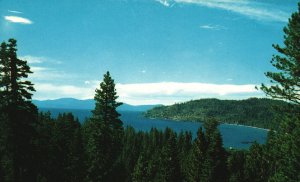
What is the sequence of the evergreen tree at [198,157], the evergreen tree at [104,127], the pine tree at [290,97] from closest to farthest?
the pine tree at [290,97] → the evergreen tree at [104,127] → the evergreen tree at [198,157]

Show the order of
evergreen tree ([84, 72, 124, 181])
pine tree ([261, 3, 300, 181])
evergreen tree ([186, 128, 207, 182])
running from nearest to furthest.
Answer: pine tree ([261, 3, 300, 181]) < evergreen tree ([84, 72, 124, 181]) < evergreen tree ([186, 128, 207, 182])

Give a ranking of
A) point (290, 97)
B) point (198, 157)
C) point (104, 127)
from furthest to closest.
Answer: point (198, 157)
point (104, 127)
point (290, 97)

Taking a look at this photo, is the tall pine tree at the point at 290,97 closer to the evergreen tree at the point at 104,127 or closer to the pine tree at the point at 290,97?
the pine tree at the point at 290,97

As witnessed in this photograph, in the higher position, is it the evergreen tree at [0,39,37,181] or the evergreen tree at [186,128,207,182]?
the evergreen tree at [0,39,37,181]

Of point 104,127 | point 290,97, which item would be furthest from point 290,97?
point 104,127

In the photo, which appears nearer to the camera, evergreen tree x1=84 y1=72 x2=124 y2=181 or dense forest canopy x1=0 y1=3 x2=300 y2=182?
dense forest canopy x1=0 y1=3 x2=300 y2=182

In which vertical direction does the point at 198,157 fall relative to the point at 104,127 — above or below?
below

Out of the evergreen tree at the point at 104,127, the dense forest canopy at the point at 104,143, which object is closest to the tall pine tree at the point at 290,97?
the dense forest canopy at the point at 104,143

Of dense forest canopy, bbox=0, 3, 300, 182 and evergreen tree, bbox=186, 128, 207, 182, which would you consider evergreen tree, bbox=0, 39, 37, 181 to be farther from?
evergreen tree, bbox=186, 128, 207, 182

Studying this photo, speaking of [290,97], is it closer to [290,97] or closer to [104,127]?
[290,97]

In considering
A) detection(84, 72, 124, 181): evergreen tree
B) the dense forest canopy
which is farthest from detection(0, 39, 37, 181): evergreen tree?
detection(84, 72, 124, 181): evergreen tree

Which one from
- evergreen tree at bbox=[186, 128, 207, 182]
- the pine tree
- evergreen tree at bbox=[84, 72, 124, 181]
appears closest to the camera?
the pine tree

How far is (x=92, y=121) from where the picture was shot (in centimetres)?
3077

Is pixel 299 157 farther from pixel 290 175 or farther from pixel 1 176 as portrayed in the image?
pixel 1 176
